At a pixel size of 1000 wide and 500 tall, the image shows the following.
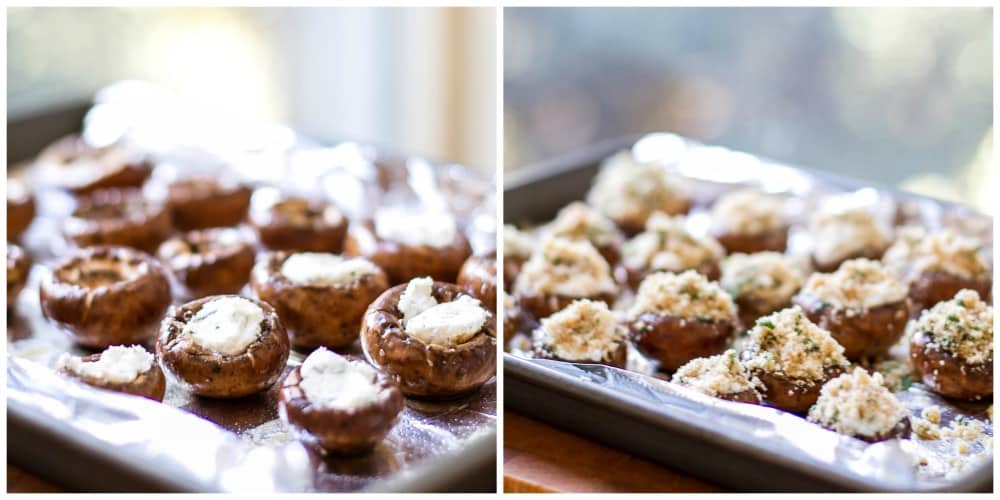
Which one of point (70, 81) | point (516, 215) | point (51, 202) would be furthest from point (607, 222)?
point (70, 81)

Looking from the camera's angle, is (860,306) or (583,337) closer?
(583,337)

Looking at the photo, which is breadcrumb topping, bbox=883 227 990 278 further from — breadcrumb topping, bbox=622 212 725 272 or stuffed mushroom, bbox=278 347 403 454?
stuffed mushroom, bbox=278 347 403 454

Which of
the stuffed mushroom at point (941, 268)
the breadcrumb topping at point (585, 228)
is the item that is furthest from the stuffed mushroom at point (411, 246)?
the stuffed mushroom at point (941, 268)

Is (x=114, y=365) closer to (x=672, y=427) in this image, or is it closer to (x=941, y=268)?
(x=672, y=427)

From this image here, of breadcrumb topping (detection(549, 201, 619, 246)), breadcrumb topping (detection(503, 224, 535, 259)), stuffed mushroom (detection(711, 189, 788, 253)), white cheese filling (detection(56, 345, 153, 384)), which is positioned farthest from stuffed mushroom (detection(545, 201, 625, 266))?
white cheese filling (detection(56, 345, 153, 384))

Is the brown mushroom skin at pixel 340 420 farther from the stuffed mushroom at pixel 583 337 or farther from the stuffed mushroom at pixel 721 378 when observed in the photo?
the stuffed mushroom at pixel 721 378

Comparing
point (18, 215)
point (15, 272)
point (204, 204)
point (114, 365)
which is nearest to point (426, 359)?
point (114, 365)
